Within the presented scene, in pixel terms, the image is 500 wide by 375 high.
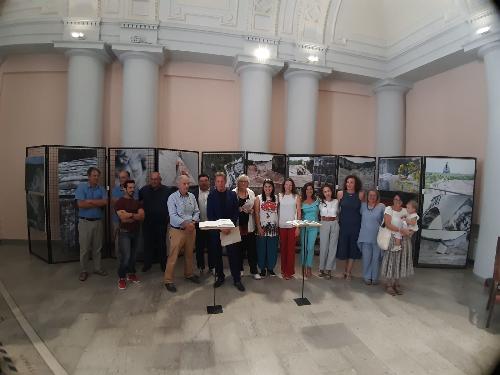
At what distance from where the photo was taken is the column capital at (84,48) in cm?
589

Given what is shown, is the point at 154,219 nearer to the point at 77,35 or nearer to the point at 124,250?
the point at 124,250

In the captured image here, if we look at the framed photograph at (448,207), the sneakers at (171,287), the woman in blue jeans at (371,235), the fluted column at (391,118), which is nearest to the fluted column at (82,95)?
the sneakers at (171,287)

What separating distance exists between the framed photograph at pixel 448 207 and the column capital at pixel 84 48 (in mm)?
7298

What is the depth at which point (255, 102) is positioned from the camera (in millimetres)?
6594

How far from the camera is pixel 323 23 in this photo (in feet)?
21.9

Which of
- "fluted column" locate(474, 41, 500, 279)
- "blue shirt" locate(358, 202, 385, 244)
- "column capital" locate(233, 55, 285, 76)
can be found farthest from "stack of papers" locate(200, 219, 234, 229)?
"fluted column" locate(474, 41, 500, 279)

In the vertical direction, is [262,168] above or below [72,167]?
above

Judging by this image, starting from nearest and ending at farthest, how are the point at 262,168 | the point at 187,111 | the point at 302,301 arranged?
the point at 302,301, the point at 262,168, the point at 187,111

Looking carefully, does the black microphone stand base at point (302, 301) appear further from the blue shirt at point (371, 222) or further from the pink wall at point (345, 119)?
the pink wall at point (345, 119)

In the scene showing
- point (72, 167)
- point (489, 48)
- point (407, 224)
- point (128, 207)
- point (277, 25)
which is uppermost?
point (277, 25)

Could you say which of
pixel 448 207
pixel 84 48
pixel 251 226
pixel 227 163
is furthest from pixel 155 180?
pixel 448 207

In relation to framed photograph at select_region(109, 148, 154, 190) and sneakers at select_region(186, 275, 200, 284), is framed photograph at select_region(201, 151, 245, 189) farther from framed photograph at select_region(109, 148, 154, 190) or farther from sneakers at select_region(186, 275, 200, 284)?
sneakers at select_region(186, 275, 200, 284)

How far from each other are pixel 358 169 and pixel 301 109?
6.73 ft

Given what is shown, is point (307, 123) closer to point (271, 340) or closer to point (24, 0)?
point (271, 340)
